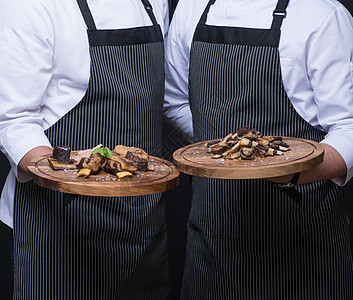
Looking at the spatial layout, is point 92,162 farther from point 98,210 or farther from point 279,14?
point 279,14

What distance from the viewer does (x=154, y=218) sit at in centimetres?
198


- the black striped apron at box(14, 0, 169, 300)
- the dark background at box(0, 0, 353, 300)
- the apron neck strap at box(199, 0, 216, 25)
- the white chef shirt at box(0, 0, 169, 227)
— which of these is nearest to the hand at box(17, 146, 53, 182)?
the white chef shirt at box(0, 0, 169, 227)

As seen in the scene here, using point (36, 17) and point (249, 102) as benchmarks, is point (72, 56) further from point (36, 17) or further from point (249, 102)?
point (249, 102)

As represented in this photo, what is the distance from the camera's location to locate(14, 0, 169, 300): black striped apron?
6.04 ft

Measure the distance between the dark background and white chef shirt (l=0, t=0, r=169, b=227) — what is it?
3.19ft

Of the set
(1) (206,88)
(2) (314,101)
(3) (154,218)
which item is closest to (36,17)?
(1) (206,88)

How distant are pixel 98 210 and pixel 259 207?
0.44 meters

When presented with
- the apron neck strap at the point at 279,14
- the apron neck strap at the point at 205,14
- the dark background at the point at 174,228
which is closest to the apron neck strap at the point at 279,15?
the apron neck strap at the point at 279,14

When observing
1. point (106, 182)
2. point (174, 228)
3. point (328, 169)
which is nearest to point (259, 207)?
point (328, 169)

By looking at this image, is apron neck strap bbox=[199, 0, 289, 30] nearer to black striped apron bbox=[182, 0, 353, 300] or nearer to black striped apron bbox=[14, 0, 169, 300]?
black striped apron bbox=[182, 0, 353, 300]

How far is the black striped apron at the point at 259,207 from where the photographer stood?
186cm

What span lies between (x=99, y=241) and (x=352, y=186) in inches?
53.0

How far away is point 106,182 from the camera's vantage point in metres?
1.40

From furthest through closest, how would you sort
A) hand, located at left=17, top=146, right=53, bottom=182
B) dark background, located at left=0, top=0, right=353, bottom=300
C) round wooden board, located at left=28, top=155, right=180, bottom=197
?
dark background, located at left=0, top=0, right=353, bottom=300 → hand, located at left=17, top=146, right=53, bottom=182 → round wooden board, located at left=28, top=155, right=180, bottom=197
